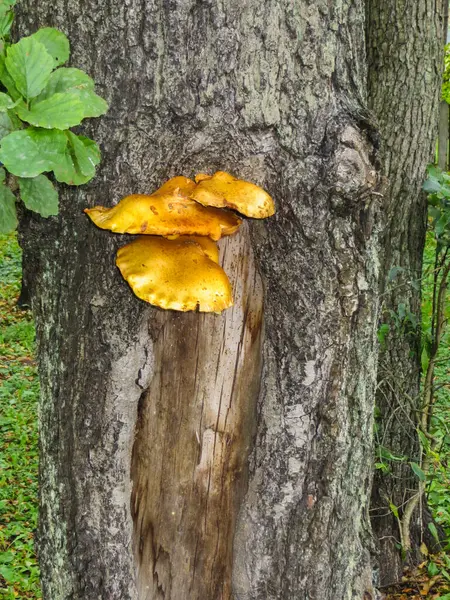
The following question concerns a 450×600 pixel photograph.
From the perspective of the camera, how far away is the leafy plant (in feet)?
5.06

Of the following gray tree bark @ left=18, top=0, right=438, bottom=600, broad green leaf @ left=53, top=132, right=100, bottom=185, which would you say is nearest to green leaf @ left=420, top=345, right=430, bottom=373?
gray tree bark @ left=18, top=0, right=438, bottom=600

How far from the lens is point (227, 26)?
71.8 inches

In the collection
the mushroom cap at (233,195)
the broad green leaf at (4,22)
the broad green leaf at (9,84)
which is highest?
the broad green leaf at (4,22)

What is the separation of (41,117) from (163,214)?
1.30 ft

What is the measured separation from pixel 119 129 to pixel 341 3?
762mm

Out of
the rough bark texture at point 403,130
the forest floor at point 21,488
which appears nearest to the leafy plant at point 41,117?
the rough bark texture at point 403,130

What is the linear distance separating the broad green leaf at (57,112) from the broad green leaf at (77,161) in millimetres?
114

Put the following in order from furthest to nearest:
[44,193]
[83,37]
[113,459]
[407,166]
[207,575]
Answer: [407,166] → [207,575] → [113,459] → [83,37] → [44,193]

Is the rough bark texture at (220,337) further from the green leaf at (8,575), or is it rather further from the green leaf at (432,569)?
the green leaf at (8,575)

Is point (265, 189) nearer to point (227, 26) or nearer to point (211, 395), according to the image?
point (227, 26)

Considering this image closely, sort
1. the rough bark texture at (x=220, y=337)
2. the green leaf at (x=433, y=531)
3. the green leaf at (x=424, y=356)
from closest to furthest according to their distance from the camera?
the rough bark texture at (x=220, y=337), the green leaf at (x=424, y=356), the green leaf at (x=433, y=531)

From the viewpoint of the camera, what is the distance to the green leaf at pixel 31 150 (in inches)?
60.6

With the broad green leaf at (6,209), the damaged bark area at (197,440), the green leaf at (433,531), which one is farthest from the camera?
the green leaf at (433,531)

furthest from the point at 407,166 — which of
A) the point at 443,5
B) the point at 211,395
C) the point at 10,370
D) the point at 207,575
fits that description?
the point at 10,370
